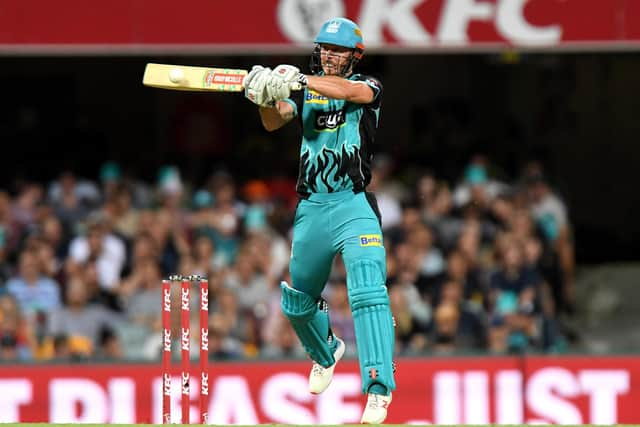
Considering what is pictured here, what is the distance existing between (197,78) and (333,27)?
2.44 ft

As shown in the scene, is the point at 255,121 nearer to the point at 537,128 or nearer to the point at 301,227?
the point at 537,128

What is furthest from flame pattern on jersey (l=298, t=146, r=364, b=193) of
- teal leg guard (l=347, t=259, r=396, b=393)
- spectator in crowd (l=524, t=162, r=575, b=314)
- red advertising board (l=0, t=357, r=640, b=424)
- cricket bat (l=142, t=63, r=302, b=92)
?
spectator in crowd (l=524, t=162, r=575, b=314)

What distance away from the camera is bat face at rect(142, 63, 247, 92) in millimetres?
7082

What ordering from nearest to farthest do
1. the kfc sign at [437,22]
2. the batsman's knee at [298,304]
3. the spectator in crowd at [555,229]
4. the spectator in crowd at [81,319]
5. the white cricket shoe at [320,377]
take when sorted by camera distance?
the batsman's knee at [298,304], the white cricket shoe at [320,377], the spectator in crowd at [81,319], the kfc sign at [437,22], the spectator in crowd at [555,229]

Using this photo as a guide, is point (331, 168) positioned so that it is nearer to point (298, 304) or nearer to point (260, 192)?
point (298, 304)

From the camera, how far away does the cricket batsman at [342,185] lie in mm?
7016

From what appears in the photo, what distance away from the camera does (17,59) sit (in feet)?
53.7

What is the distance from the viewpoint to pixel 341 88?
22.9 ft

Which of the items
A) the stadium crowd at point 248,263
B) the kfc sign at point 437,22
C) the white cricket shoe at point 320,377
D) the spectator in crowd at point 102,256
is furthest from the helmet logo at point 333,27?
the spectator in crowd at point 102,256

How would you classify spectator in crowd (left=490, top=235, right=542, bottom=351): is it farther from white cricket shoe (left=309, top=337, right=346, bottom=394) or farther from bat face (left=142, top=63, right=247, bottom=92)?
bat face (left=142, top=63, right=247, bottom=92)

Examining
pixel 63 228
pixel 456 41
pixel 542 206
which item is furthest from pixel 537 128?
pixel 63 228

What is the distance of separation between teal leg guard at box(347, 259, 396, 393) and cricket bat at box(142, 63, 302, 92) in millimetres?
1101

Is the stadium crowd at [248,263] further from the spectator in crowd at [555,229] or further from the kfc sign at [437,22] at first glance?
the kfc sign at [437,22]

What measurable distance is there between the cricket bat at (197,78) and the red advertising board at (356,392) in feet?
14.4
